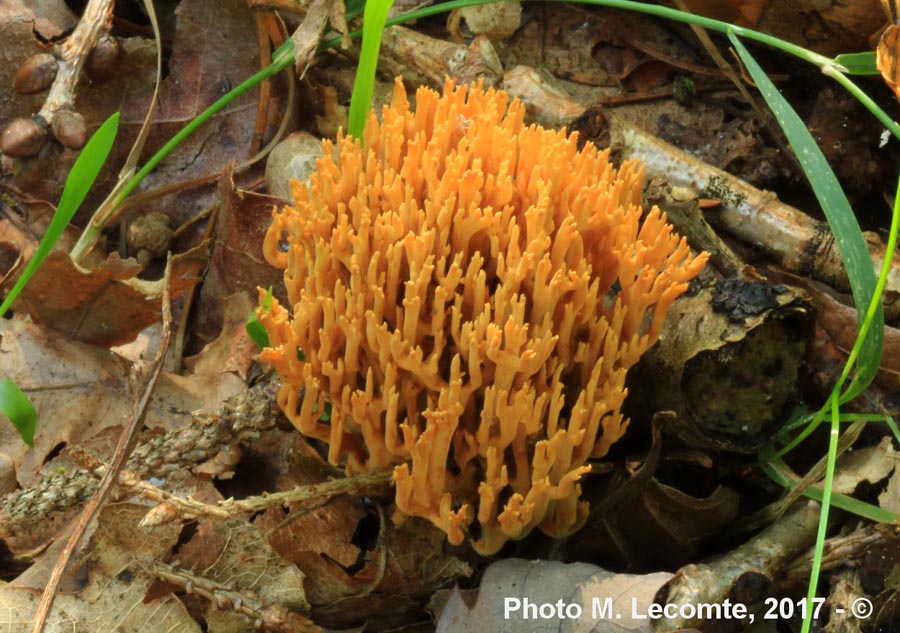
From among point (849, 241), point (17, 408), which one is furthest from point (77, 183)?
point (849, 241)

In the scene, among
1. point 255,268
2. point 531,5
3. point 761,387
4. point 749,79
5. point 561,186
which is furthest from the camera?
point 531,5

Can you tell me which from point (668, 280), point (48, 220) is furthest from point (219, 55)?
point (668, 280)

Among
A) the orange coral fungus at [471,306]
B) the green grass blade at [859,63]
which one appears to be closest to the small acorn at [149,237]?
the orange coral fungus at [471,306]

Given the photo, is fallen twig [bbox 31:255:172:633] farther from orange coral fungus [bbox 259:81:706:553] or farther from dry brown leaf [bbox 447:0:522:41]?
dry brown leaf [bbox 447:0:522:41]

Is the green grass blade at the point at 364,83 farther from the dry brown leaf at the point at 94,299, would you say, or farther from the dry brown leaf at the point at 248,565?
the dry brown leaf at the point at 248,565

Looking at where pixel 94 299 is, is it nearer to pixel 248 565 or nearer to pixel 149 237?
pixel 149 237

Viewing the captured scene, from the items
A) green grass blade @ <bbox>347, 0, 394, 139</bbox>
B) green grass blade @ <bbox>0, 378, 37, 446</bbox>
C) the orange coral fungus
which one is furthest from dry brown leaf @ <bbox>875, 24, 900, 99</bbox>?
green grass blade @ <bbox>0, 378, 37, 446</bbox>

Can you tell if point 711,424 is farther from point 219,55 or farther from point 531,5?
point 219,55
